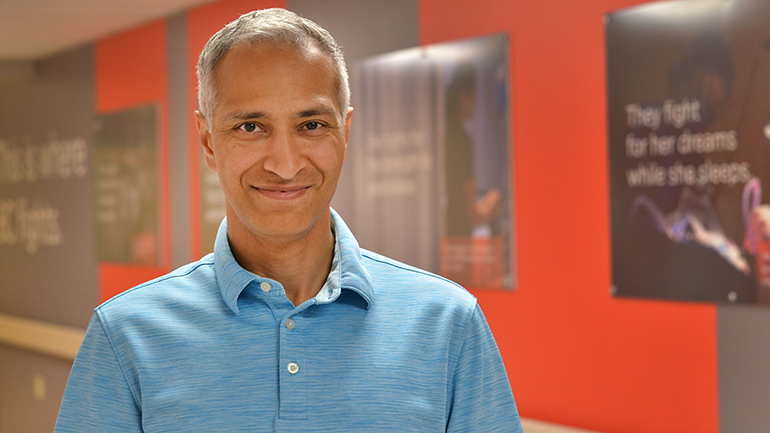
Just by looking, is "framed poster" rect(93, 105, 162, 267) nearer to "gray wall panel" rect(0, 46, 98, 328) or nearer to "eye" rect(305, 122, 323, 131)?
"gray wall panel" rect(0, 46, 98, 328)

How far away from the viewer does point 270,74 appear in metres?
1.02

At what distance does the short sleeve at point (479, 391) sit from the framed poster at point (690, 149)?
5.11ft

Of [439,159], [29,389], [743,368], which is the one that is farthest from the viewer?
[29,389]

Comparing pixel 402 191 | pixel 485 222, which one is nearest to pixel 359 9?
pixel 402 191

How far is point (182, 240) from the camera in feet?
15.7

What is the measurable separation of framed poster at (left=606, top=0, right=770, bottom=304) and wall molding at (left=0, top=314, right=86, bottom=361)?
4.08 m

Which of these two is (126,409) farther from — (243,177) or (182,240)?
(182,240)

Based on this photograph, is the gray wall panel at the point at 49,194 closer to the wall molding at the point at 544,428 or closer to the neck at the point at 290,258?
the wall molding at the point at 544,428

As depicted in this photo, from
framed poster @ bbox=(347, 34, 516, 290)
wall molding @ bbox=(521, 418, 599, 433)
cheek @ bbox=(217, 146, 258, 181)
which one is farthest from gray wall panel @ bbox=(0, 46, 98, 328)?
cheek @ bbox=(217, 146, 258, 181)

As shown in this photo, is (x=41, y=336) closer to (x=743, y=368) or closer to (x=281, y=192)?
(x=743, y=368)

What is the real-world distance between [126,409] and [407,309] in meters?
0.40

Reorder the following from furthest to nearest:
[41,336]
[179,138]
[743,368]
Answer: [41,336] < [179,138] < [743,368]

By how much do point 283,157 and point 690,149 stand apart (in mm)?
1834

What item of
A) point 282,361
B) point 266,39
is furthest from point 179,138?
point 282,361
